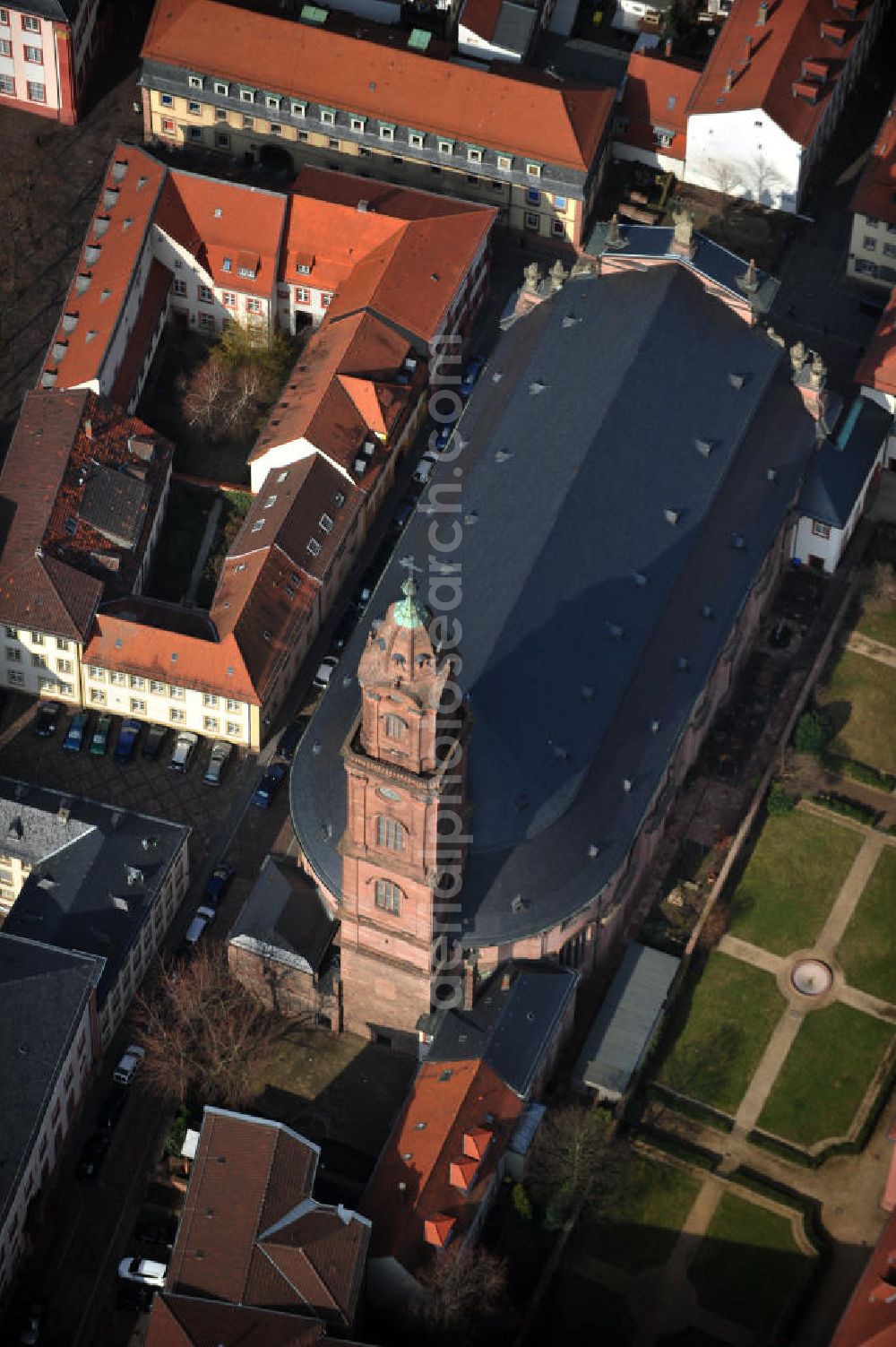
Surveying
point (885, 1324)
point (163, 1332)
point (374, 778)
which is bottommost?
point (163, 1332)

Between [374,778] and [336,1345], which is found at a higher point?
[374,778]

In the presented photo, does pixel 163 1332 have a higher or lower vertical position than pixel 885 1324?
lower

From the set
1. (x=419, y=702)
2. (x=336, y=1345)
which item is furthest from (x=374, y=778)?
(x=336, y=1345)

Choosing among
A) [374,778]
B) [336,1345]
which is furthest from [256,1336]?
[374,778]

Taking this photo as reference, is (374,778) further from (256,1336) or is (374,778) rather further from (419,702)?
(256,1336)

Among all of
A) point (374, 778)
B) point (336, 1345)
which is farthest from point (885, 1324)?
point (374, 778)

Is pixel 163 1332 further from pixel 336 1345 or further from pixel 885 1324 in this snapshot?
pixel 885 1324

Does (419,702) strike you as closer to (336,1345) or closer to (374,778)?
(374,778)
